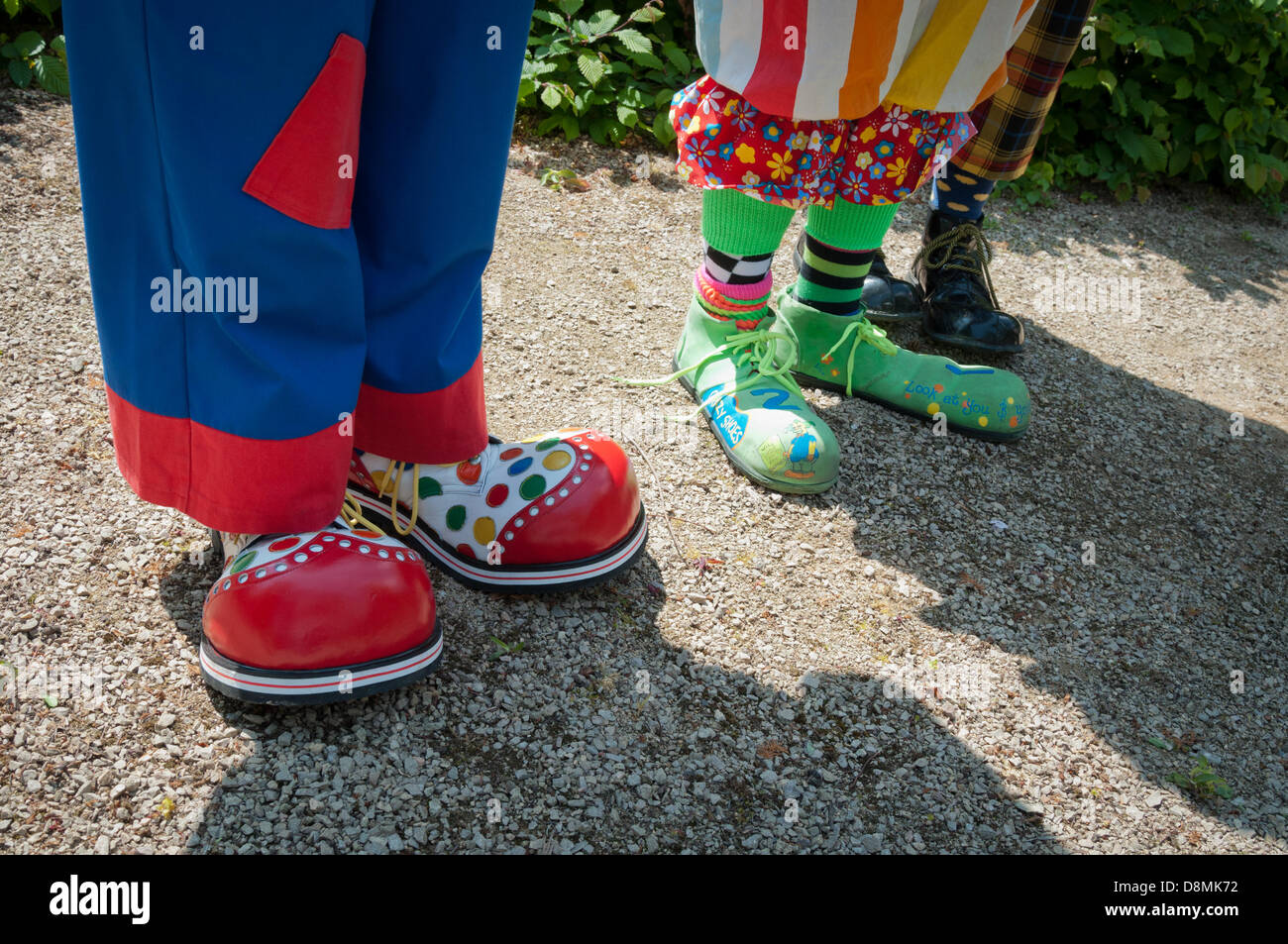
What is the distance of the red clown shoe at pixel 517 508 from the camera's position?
1373 mm

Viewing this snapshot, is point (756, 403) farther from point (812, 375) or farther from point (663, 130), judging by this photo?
point (663, 130)

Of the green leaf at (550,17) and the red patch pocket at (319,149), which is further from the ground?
the red patch pocket at (319,149)

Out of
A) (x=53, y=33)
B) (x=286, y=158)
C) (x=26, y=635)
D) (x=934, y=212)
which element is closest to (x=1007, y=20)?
(x=934, y=212)

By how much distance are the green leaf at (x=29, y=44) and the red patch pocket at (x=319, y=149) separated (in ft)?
7.74

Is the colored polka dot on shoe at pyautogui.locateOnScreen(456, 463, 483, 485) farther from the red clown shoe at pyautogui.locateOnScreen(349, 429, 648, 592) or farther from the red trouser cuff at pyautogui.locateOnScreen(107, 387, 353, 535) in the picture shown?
the red trouser cuff at pyautogui.locateOnScreen(107, 387, 353, 535)

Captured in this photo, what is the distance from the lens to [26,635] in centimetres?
126

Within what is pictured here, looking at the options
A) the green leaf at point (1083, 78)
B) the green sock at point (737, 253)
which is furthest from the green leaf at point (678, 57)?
the green sock at point (737, 253)

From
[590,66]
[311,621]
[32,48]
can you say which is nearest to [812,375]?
[311,621]

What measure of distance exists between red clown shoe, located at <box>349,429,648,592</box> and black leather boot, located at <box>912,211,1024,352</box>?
1.21 metres

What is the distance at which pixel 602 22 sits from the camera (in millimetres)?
3152

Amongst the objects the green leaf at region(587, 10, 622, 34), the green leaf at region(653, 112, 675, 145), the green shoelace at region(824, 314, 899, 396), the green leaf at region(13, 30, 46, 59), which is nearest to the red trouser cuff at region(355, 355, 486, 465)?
the green shoelace at region(824, 314, 899, 396)

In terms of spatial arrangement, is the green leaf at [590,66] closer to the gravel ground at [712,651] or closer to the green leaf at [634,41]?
the green leaf at [634,41]

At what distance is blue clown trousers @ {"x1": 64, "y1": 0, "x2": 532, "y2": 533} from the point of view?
0.87 meters
